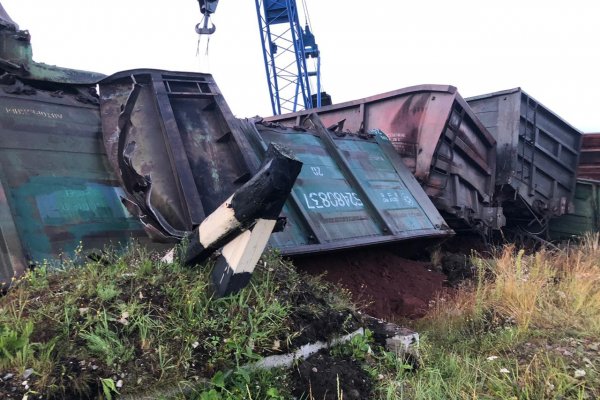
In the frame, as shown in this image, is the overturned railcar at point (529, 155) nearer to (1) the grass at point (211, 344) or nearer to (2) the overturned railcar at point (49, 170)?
(1) the grass at point (211, 344)

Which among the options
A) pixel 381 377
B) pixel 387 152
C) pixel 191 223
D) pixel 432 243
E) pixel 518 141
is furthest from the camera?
Answer: pixel 518 141

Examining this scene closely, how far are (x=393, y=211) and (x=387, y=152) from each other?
1.14 meters

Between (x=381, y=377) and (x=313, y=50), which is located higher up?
(x=313, y=50)

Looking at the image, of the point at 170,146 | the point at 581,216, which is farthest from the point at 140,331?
the point at 581,216

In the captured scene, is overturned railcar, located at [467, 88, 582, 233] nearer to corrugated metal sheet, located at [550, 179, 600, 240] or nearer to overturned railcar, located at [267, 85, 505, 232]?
corrugated metal sheet, located at [550, 179, 600, 240]

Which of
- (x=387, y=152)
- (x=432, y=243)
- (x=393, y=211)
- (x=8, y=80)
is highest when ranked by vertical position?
(x=8, y=80)

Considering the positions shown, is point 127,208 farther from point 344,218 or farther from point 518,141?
point 518,141

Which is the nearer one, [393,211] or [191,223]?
[191,223]

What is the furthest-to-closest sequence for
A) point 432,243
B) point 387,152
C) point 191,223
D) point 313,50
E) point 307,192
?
point 313,50 < point 387,152 < point 432,243 < point 307,192 < point 191,223

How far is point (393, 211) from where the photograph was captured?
5230mm

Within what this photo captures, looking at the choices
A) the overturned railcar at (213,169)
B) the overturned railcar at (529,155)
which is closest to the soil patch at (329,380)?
the overturned railcar at (213,169)

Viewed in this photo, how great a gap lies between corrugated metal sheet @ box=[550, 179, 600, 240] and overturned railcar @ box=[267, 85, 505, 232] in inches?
71.1

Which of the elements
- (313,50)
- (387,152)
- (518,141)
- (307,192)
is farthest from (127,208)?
(313,50)

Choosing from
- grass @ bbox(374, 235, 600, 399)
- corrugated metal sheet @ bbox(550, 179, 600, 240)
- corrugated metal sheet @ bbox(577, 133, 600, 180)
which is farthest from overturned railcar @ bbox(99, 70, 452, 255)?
corrugated metal sheet @ bbox(577, 133, 600, 180)
